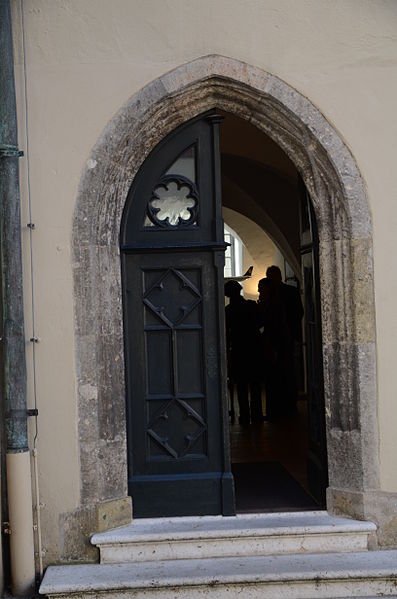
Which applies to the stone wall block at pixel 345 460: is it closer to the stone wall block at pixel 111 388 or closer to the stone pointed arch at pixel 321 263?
the stone pointed arch at pixel 321 263

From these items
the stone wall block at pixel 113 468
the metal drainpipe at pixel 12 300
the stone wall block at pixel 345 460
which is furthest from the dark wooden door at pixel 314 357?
the metal drainpipe at pixel 12 300

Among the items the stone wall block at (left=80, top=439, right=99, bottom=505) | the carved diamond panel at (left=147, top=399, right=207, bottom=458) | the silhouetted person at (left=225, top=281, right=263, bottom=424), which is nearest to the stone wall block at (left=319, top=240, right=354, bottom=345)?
the carved diamond panel at (left=147, top=399, right=207, bottom=458)

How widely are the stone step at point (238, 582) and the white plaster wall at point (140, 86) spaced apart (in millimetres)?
516

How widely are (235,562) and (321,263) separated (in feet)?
6.46

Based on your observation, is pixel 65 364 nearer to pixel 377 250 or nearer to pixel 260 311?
pixel 377 250

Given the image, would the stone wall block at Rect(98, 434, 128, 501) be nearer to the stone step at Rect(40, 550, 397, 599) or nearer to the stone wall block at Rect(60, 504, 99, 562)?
the stone wall block at Rect(60, 504, 99, 562)

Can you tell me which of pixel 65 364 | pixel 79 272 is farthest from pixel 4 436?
pixel 79 272

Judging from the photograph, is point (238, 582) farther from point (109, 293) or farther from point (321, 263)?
point (321, 263)

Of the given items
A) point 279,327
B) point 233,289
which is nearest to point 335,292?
point 233,289

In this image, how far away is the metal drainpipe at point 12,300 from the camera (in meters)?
5.87

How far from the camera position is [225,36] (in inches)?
242

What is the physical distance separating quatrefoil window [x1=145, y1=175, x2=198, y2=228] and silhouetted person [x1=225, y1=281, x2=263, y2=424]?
3.77 m

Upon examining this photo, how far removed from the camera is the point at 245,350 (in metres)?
Answer: 10.3

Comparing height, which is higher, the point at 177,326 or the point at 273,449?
the point at 177,326
